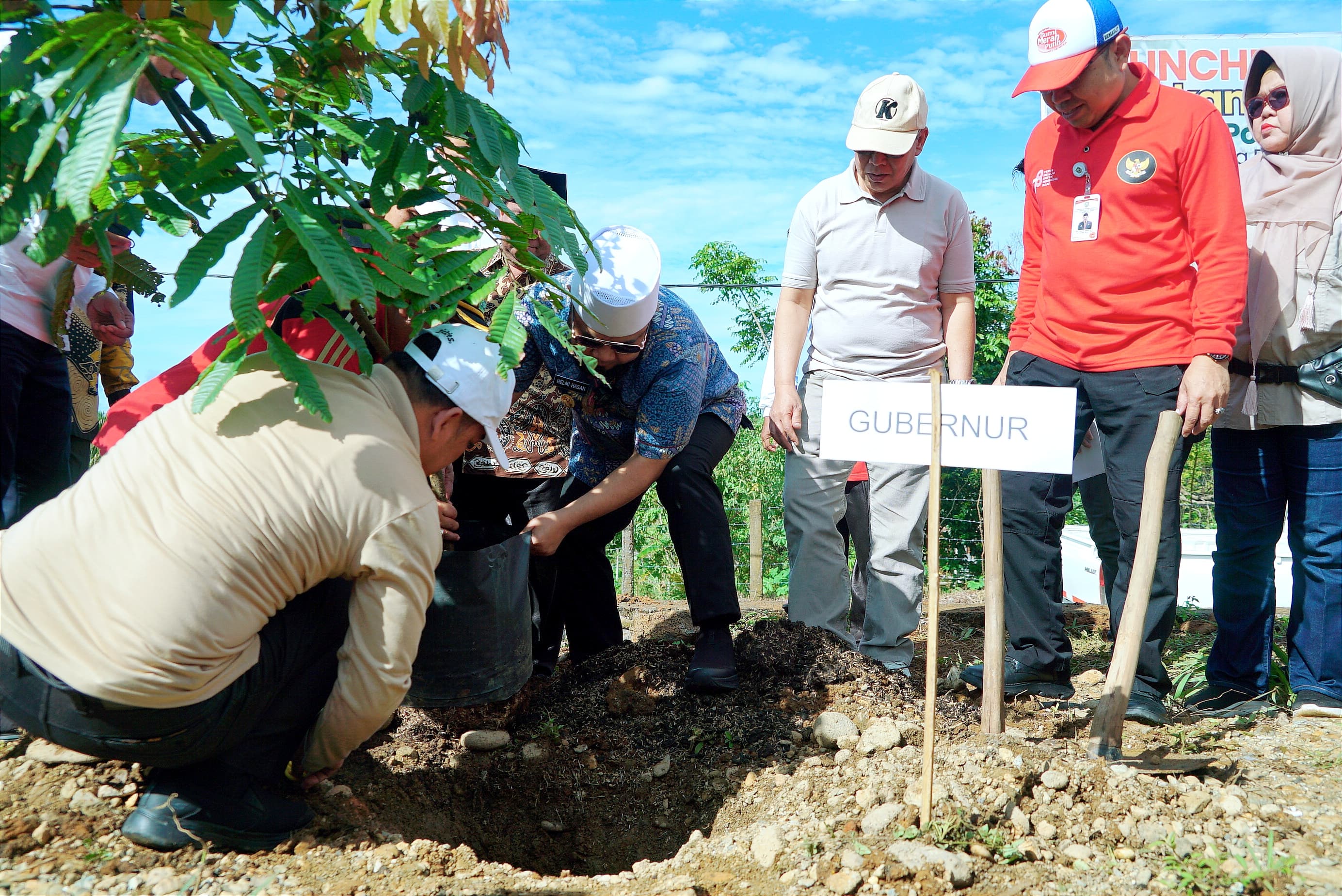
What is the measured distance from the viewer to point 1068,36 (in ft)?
9.26

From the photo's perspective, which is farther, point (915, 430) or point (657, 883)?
point (915, 430)

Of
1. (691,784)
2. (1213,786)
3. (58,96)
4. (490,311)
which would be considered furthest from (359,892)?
(1213,786)

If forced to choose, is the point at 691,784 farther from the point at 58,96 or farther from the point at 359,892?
the point at 58,96

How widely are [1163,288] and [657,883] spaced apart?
7.43 ft

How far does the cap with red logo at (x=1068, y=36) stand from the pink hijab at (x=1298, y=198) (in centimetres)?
70

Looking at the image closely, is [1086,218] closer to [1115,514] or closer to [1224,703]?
[1115,514]

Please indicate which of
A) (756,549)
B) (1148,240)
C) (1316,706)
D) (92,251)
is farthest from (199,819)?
(756,549)

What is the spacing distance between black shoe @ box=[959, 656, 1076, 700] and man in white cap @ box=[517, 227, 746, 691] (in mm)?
938

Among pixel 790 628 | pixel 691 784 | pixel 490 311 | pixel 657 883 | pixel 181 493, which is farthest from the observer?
pixel 790 628

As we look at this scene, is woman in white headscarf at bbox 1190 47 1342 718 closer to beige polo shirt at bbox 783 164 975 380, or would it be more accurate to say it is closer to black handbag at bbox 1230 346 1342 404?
black handbag at bbox 1230 346 1342 404

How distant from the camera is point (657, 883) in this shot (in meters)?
2.08

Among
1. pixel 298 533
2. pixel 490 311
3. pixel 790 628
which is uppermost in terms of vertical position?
pixel 490 311

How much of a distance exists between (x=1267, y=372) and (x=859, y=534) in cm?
215

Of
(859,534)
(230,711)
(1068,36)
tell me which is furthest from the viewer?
(859,534)
